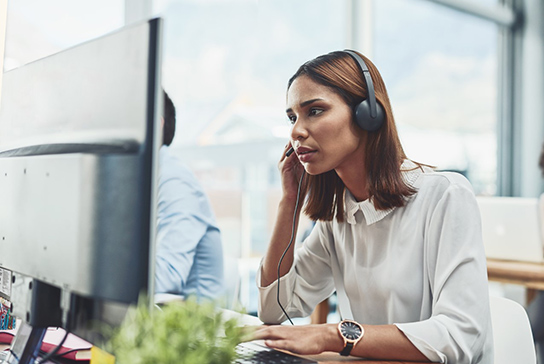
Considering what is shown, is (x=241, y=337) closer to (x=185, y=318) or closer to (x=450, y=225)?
(x=185, y=318)

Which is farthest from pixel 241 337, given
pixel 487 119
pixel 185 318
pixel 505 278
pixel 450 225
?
pixel 487 119

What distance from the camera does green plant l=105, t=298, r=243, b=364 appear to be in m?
0.50

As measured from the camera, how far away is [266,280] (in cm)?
127

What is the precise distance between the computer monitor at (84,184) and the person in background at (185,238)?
68 cm

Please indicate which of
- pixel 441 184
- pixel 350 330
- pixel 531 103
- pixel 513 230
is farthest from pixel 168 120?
pixel 531 103

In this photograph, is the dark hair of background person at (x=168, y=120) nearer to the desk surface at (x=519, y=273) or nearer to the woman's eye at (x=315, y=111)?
the woman's eye at (x=315, y=111)

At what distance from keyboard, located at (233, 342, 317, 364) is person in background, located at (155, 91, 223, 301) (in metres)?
0.69

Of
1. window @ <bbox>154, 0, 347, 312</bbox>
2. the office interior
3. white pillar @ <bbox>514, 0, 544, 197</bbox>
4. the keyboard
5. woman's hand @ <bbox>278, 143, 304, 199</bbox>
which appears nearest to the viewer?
the keyboard

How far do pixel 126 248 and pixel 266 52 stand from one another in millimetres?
2691

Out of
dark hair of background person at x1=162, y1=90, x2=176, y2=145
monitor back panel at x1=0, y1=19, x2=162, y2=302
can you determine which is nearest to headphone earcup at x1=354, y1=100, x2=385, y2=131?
monitor back panel at x1=0, y1=19, x2=162, y2=302

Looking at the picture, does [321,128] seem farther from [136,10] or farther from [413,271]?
[136,10]

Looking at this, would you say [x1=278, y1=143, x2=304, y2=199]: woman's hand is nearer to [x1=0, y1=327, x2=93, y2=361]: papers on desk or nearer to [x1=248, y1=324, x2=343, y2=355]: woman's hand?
[x1=248, y1=324, x2=343, y2=355]: woman's hand

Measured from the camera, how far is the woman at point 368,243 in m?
0.91

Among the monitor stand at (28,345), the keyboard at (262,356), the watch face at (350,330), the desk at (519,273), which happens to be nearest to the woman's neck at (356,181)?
the watch face at (350,330)
